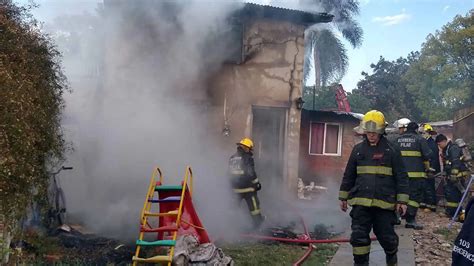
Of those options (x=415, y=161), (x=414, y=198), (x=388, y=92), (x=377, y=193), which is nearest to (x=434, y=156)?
(x=415, y=161)

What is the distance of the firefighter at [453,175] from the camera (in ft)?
29.3

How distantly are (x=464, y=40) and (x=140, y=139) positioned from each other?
2487cm

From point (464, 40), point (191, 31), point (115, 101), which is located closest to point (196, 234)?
point (115, 101)

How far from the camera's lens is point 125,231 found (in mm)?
7648

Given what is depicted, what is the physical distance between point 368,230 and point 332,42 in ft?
72.0

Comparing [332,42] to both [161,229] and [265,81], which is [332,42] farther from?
[161,229]

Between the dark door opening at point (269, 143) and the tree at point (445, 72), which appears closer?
the dark door opening at point (269, 143)

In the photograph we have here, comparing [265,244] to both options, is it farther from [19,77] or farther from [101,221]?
[19,77]

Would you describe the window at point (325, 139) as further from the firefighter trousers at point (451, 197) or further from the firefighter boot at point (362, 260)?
the firefighter boot at point (362, 260)

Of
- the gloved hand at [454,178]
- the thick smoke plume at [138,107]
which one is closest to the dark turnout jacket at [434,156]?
the gloved hand at [454,178]

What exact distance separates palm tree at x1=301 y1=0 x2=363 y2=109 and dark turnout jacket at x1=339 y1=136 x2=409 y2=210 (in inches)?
726

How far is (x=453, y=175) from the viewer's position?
8930 mm

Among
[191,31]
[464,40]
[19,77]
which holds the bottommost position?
[19,77]

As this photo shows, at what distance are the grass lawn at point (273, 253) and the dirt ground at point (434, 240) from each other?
1.23 meters
